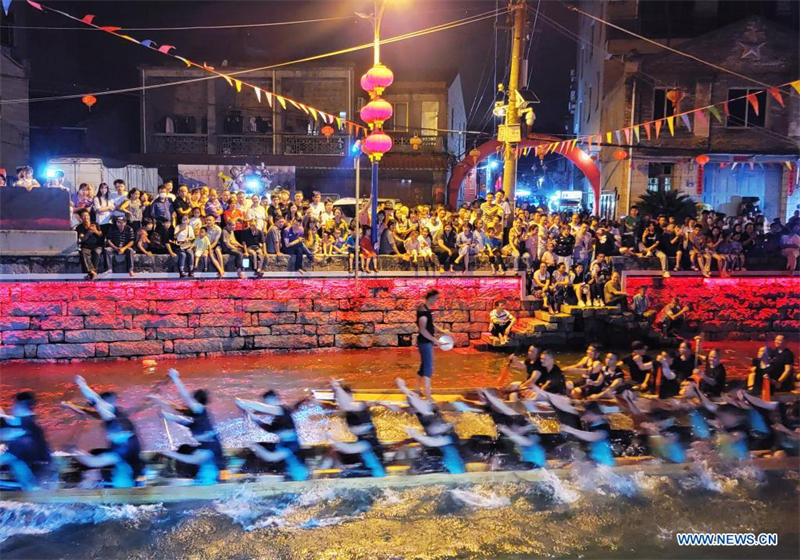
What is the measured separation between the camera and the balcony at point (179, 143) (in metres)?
25.8

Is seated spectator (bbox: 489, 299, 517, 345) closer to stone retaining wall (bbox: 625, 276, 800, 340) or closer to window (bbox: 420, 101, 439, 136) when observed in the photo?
stone retaining wall (bbox: 625, 276, 800, 340)

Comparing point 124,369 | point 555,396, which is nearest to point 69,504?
point 124,369

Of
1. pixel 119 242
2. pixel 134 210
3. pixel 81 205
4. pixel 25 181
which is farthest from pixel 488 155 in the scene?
pixel 25 181

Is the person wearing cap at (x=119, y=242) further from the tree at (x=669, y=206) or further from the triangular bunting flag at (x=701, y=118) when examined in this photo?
the triangular bunting flag at (x=701, y=118)

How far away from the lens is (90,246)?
1384 centimetres

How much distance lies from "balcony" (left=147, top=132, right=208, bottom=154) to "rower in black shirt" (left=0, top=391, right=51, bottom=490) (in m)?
19.0

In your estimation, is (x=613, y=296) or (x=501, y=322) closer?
(x=501, y=322)

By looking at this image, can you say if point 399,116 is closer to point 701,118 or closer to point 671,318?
point 701,118

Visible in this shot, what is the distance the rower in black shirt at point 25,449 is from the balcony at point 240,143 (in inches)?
737

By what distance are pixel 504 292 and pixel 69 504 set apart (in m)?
10.6

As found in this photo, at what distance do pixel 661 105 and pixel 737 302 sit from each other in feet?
39.1

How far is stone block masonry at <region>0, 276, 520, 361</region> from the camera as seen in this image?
13938 mm

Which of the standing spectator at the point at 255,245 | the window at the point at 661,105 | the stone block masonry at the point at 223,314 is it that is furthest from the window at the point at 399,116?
the standing spectator at the point at 255,245

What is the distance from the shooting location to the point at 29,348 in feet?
45.8
